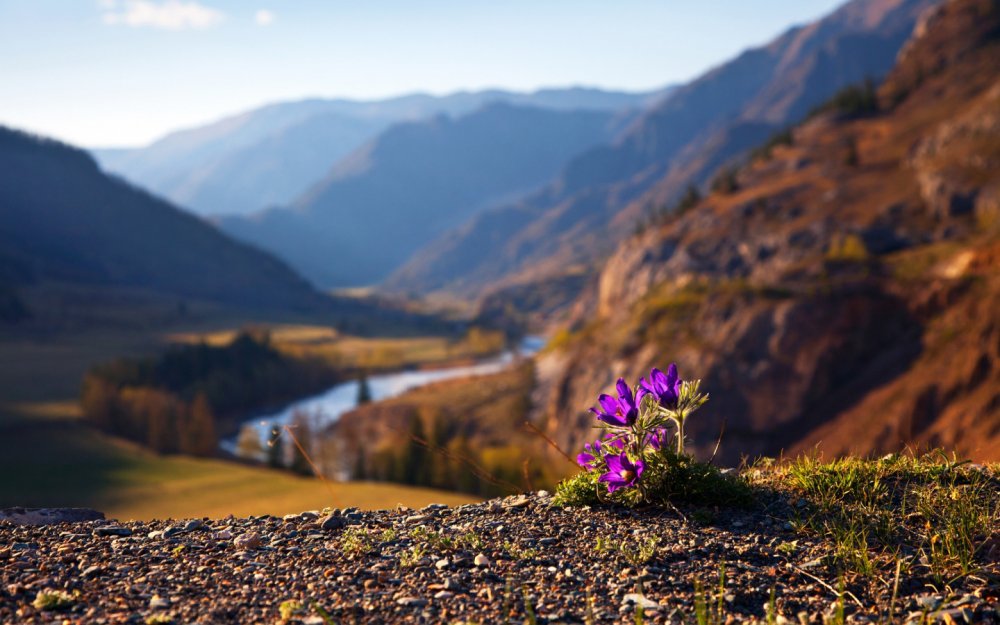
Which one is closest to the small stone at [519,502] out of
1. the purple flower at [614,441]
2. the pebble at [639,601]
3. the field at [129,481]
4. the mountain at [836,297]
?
the purple flower at [614,441]

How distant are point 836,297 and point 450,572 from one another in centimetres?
7733

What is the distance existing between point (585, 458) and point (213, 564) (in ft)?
12.3

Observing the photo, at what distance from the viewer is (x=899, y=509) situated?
7.64 m

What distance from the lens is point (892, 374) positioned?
6862 cm

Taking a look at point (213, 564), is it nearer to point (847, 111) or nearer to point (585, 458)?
point (585, 458)

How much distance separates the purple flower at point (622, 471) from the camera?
7.77 meters

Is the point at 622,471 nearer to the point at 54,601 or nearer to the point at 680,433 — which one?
the point at 680,433

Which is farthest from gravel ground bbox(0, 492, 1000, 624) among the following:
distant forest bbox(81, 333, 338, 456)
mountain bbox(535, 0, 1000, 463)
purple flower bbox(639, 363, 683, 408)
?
distant forest bbox(81, 333, 338, 456)

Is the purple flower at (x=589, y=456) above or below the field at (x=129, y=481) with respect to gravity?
above

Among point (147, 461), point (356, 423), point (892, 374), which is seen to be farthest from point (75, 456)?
point (892, 374)

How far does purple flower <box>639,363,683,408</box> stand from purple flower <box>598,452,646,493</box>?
651mm

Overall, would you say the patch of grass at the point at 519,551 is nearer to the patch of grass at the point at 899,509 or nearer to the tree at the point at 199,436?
the patch of grass at the point at 899,509

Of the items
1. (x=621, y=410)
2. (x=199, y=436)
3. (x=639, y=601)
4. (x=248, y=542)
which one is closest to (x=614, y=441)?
(x=621, y=410)

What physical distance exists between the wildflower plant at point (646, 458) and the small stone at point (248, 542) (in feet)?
10.2
